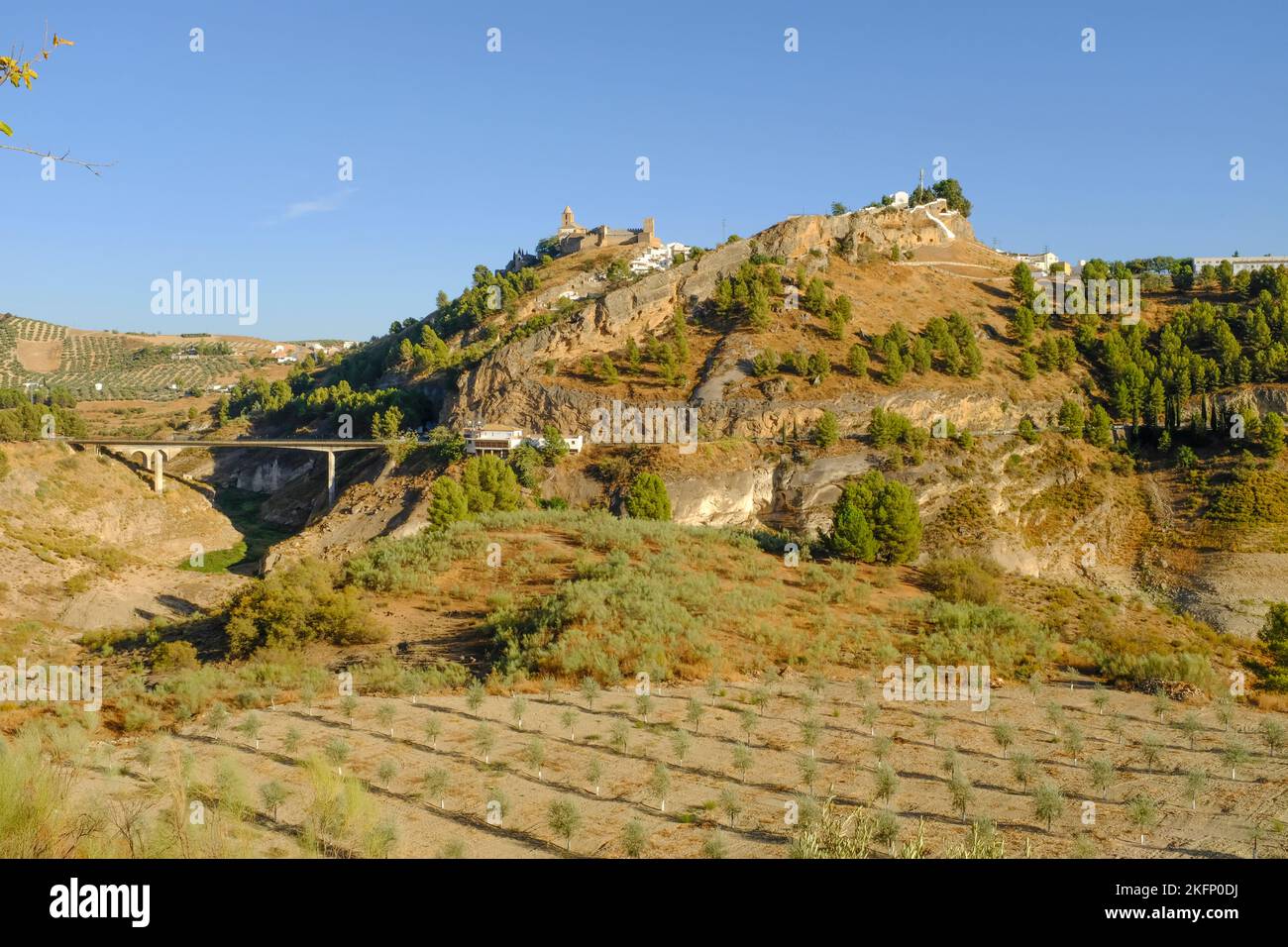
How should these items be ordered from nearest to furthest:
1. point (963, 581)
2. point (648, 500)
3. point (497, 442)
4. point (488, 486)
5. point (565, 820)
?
point (565, 820) → point (963, 581) → point (648, 500) → point (488, 486) → point (497, 442)

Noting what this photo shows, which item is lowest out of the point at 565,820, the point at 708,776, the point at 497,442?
the point at 708,776

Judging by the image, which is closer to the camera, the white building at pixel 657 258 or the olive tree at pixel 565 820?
the olive tree at pixel 565 820

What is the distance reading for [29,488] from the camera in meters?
57.3

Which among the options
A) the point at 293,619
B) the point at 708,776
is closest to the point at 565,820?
the point at 708,776

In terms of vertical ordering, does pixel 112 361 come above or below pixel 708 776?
above

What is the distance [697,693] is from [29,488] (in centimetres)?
5684

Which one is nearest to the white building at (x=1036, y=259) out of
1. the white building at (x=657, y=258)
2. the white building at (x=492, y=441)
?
the white building at (x=657, y=258)

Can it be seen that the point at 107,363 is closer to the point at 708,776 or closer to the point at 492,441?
the point at 492,441

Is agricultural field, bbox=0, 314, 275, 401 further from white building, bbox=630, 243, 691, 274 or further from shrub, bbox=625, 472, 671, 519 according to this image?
shrub, bbox=625, 472, 671, 519

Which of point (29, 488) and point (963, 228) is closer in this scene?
point (29, 488)

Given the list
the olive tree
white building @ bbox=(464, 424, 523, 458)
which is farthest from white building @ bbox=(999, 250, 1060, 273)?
the olive tree

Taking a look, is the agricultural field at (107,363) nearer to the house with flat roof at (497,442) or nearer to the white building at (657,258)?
the white building at (657,258)
